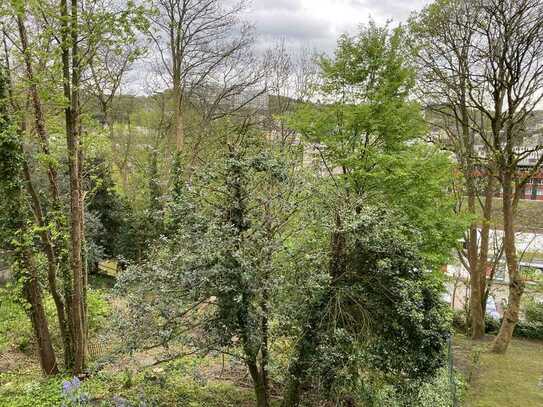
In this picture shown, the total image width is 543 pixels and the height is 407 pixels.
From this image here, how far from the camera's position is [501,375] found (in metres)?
9.58

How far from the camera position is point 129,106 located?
20.1 metres

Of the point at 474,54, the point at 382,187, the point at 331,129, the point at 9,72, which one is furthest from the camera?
the point at 474,54

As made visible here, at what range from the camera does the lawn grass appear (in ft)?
26.7

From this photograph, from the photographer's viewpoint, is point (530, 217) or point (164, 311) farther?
point (530, 217)

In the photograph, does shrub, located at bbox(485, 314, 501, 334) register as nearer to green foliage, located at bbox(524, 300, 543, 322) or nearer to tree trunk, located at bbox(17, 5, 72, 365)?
green foliage, located at bbox(524, 300, 543, 322)

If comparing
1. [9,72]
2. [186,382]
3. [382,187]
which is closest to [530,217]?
[382,187]

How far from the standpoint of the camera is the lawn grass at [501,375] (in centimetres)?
813

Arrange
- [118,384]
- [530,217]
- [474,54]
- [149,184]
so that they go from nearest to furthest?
1. [118,384]
2. [474,54]
3. [530,217]
4. [149,184]

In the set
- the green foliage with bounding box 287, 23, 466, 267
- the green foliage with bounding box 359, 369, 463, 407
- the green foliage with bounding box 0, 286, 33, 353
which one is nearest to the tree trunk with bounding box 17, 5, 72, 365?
the green foliage with bounding box 0, 286, 33, 353

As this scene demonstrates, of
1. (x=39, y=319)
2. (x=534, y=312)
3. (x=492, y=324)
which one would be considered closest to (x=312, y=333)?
(x=39, y=319)

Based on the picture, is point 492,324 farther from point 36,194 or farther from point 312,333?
point 36,194

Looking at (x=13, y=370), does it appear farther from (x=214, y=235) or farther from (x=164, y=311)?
(x=214, y=235)

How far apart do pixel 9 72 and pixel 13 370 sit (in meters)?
6.60

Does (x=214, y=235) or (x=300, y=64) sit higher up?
(x=300, y=64)
